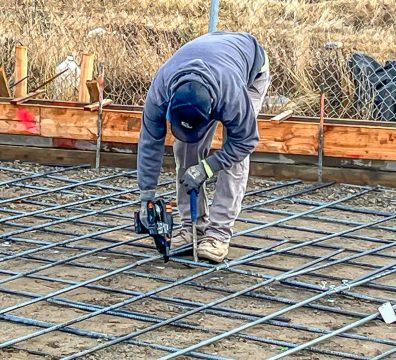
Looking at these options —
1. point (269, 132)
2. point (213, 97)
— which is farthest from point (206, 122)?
point (269, 132)

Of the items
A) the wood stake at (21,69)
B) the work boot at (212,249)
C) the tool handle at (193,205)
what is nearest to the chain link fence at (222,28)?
the wood stake at (21,69)

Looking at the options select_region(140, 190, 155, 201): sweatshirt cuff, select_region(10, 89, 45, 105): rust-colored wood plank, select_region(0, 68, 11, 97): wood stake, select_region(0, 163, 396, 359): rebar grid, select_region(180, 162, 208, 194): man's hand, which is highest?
select_region(0, 68, 11, 97): wood stake

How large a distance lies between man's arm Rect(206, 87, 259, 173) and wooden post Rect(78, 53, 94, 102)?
10.1 feet

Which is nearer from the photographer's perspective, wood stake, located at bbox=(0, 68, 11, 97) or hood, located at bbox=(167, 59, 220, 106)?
hood, located at bbox=(167, 59, 220, 106)

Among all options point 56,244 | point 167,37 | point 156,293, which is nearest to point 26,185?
point 56,244

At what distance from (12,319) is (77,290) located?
512mm

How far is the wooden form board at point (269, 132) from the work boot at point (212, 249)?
1820 millimetres

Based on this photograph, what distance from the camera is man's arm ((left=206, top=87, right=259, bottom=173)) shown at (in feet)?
14.3

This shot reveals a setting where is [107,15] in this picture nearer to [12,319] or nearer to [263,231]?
[263,231]

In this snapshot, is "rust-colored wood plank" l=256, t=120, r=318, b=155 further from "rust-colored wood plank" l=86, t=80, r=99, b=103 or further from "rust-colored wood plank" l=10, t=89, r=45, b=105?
"rust-colored wood plank" l=10, t=89, r=45, b=105

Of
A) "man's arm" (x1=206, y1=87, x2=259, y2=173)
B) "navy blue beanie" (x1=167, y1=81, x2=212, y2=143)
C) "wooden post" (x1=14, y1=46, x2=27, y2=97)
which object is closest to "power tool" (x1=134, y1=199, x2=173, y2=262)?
"man's arm" (x1=206, y1=87, x2=259, y2=173)

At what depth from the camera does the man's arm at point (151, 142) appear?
443 centimetres

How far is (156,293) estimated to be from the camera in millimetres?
4535

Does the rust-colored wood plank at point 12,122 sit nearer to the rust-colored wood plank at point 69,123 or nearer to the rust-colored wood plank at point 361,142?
the rust-colored wood plank at point 69,123
